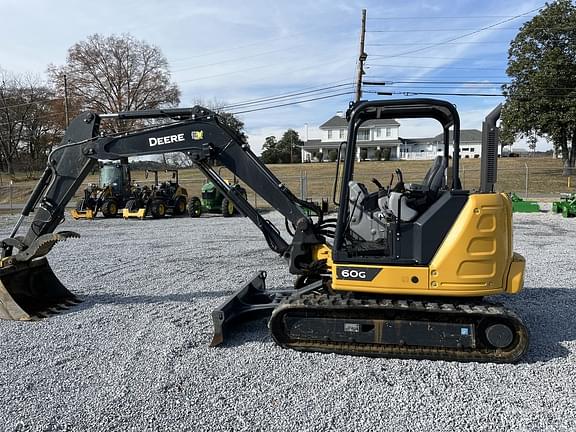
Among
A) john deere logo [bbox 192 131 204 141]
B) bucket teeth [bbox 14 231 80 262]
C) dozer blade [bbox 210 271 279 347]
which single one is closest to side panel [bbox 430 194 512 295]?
dozer blade [bbox 210 271 279 347]

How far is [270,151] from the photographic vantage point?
62750mm

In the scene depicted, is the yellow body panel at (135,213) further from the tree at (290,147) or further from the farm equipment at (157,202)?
the tree at (290,147)

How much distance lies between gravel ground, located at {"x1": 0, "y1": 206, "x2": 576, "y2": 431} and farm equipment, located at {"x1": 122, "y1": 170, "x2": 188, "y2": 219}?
1215cm

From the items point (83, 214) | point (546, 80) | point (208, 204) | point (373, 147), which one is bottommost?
point (83, 214)


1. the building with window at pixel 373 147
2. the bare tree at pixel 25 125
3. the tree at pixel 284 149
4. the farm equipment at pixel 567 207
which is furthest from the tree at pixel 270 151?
the farm equipment at pixel 567 207

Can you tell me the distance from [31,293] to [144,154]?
264cm

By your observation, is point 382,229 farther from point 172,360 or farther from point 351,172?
point 172,360

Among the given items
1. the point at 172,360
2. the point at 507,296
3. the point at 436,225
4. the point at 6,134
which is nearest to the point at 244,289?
the point at 172,360

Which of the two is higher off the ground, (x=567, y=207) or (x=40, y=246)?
(x=40, y=246)

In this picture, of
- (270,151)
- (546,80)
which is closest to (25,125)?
(270,151)

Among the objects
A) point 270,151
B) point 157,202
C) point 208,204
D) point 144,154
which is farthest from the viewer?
point 270,151

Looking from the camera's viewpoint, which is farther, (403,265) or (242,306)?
(242,306)

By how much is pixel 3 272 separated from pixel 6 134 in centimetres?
5787

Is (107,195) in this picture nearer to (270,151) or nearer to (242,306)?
(242,306)
